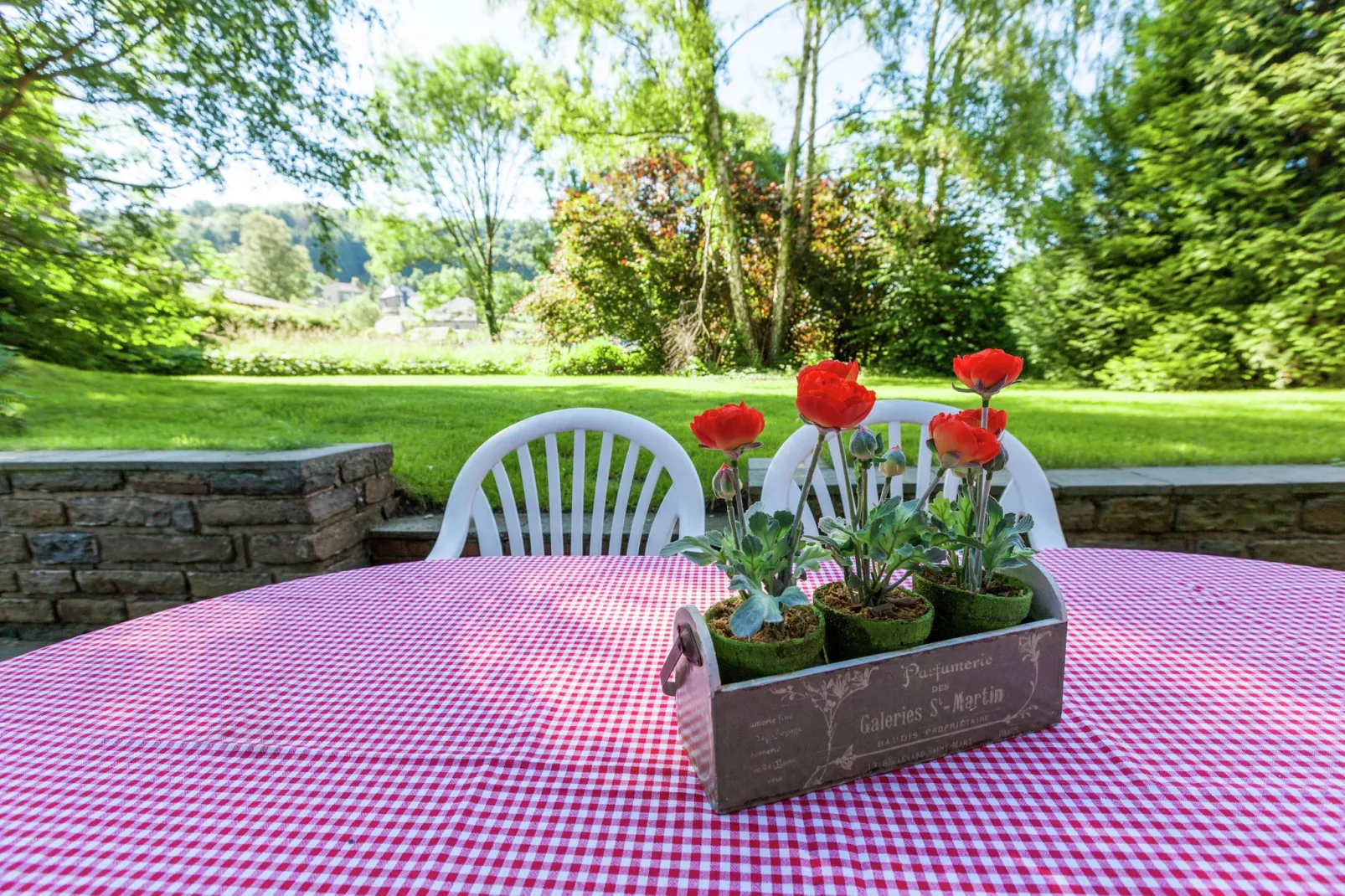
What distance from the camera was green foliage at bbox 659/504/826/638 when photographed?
17.8 inches

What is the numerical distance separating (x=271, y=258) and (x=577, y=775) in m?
34.7

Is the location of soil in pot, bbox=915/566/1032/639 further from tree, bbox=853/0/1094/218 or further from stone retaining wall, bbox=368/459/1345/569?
tree, bbox=853/0/1094/218

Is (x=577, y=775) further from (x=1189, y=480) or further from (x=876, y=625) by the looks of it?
(x=1189, y=480)

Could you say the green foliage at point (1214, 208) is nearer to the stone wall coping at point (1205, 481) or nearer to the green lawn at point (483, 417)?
the green lawn at point (483, 417)

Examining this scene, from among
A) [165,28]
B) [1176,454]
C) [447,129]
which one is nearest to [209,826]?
[1176,454]

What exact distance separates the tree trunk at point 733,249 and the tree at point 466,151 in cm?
483

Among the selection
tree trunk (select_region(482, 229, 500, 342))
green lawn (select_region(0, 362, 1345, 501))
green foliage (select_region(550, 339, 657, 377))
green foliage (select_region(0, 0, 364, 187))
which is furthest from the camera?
tree trunk (select_region(482, 229, 500, 342))

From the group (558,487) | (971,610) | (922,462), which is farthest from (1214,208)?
(971,610)

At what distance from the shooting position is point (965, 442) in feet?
1.52

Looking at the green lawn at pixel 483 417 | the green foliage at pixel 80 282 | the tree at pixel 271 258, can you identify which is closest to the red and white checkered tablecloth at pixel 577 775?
the green lawn at pixel 483 417

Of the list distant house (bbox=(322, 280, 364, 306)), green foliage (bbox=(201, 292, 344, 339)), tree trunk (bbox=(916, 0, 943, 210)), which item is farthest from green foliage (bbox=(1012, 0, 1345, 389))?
distant house (bbox=(322, 280, 364, 306))

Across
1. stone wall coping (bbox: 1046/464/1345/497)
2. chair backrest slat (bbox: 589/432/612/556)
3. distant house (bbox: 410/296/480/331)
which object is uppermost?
distant house (bbox: 410/296/480/331)

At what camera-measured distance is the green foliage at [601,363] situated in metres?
6.49

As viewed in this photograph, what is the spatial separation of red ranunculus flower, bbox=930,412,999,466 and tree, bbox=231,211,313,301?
3299 cm
